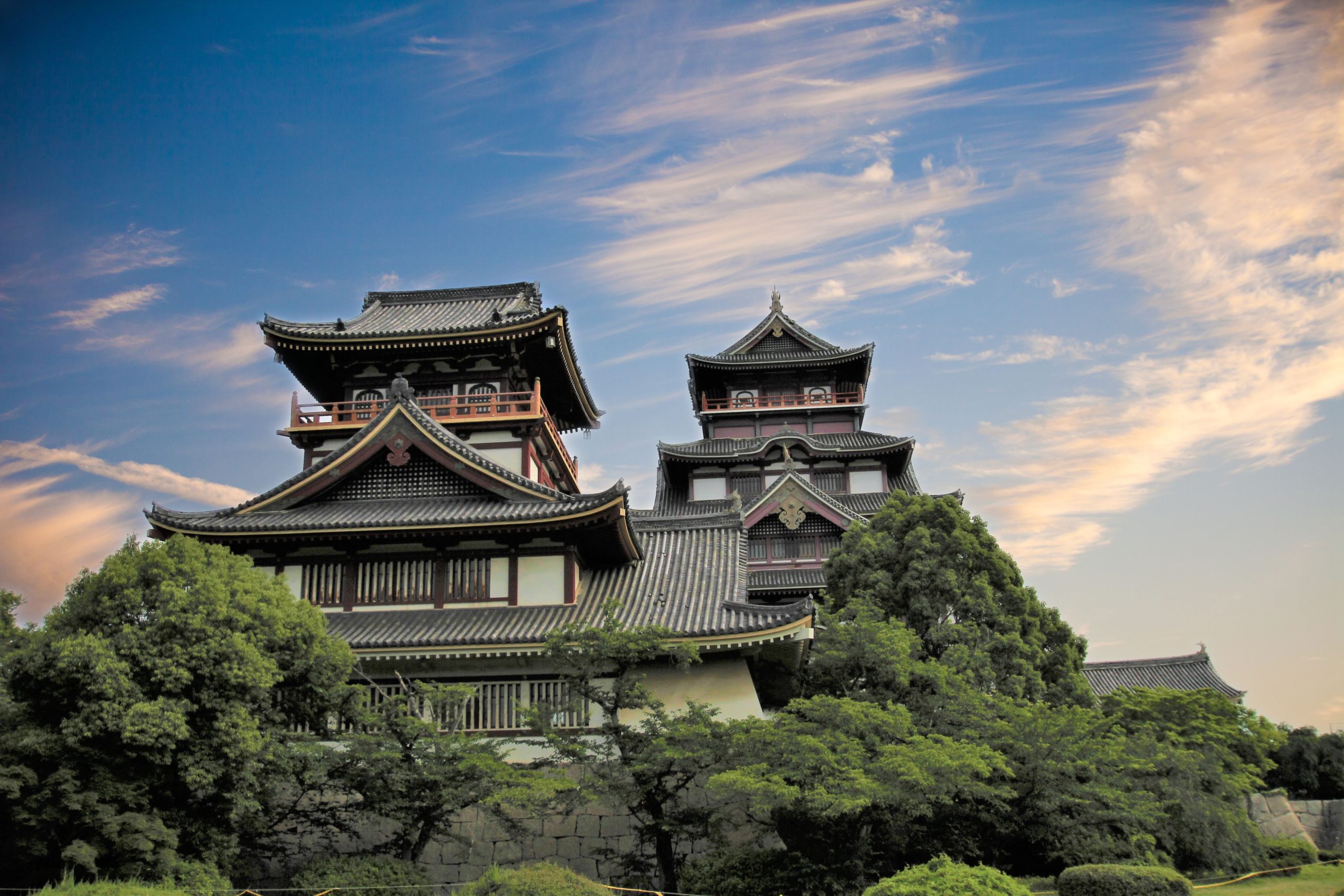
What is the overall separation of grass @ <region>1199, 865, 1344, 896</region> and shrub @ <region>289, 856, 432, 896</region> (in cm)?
1387

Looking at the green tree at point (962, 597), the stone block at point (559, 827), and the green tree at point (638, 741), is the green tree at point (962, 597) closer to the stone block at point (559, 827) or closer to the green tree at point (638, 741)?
the green tree at point (638, 741)

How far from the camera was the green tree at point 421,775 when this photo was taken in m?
15.7

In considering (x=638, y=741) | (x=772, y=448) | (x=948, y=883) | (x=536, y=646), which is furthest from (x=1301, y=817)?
(x=536, y=646)

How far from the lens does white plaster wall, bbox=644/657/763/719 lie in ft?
65.9

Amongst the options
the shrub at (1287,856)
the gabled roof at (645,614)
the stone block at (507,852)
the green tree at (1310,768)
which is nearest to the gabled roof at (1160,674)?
the green tree at (1310,768)

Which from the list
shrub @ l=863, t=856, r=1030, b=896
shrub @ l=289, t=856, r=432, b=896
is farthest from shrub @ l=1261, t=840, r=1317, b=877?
shrub @ l=289, t=856, r=432, b=896

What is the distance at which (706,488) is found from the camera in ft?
153

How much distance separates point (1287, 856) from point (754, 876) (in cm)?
1438

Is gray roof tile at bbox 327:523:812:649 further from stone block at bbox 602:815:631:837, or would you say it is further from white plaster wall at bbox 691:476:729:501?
white plaster wall at bbox 691:476:729:501

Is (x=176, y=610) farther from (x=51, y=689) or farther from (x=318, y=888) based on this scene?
(x=318, y=888)

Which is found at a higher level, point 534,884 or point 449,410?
point 449,410

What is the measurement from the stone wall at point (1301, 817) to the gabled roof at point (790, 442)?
19001 millimetres

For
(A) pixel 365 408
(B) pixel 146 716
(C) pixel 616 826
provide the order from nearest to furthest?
(B) pixel 146 716 < (C) pixel 616 826 < (A) pixel 365 408

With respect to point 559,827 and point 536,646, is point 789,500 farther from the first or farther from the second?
point 559,827
